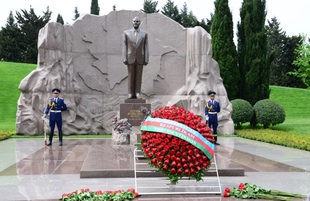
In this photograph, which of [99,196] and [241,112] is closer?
[99,196]

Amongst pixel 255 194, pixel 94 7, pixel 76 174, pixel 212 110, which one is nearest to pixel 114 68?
pixel 212 110

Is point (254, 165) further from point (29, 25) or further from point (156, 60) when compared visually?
point (29, 25)

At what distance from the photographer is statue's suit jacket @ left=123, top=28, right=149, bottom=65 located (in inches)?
416

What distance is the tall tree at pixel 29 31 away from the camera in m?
37.3

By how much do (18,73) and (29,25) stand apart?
1352 cm

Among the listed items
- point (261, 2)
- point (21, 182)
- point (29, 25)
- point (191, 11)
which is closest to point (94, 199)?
point (21, 182)

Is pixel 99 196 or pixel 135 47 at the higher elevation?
pixel 135 47

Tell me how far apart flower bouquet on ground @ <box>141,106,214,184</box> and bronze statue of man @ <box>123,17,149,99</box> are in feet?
20.1

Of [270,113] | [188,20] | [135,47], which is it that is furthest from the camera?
[188,20]

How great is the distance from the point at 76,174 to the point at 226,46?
15614mm

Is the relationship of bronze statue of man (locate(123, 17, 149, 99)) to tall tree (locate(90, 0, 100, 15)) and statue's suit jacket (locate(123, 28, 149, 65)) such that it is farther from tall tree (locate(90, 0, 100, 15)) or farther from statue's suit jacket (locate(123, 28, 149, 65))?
tall tree (locate(90, 0, 100, 15))

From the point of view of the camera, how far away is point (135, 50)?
417 inches

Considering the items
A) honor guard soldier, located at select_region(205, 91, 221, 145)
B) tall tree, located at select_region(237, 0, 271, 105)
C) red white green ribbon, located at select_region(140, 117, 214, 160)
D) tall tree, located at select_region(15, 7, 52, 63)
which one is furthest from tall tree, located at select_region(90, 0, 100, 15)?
red white green ribbon, located at select_region(140, 117, 214, 160)

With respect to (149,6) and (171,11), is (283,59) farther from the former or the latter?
(149,6)
